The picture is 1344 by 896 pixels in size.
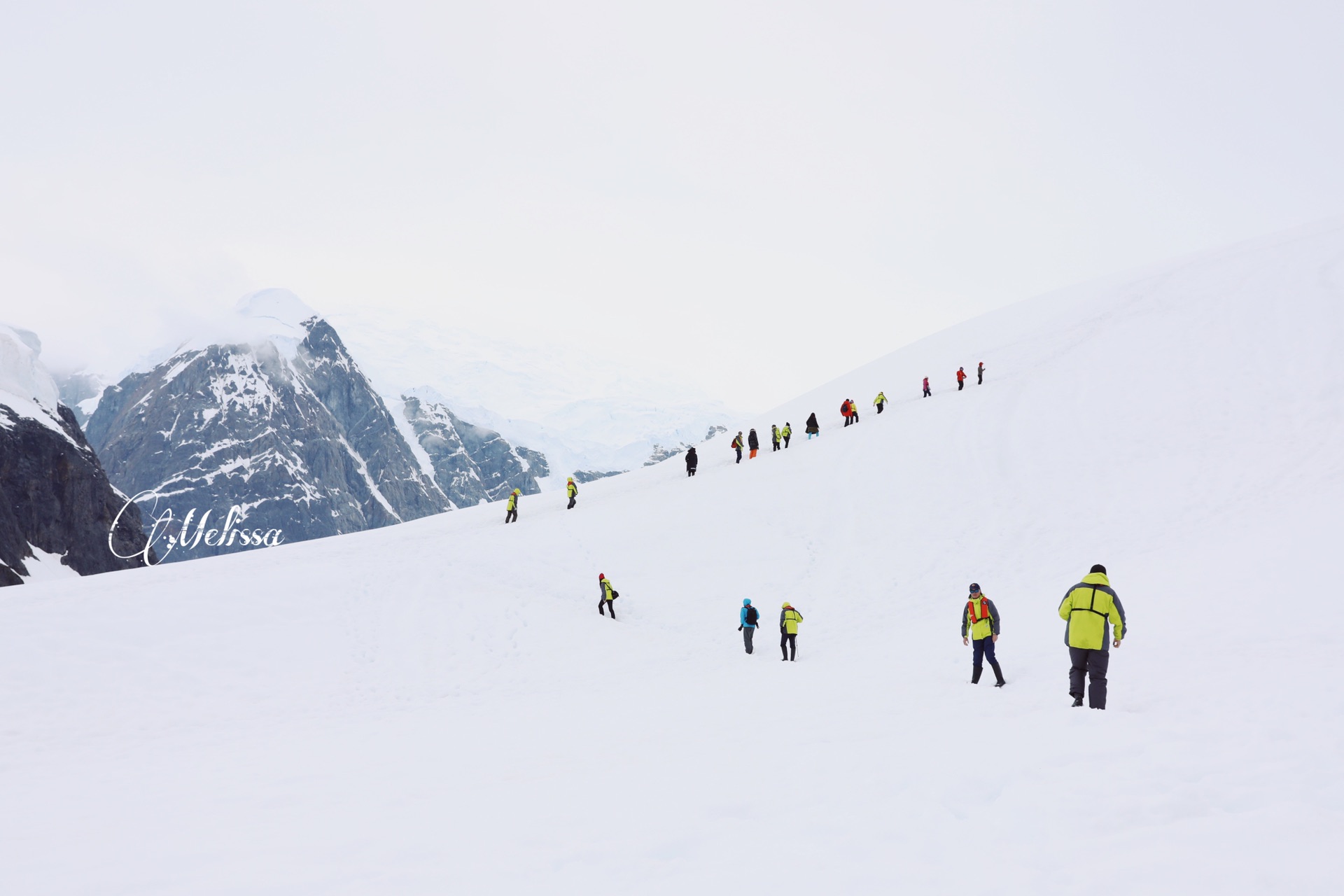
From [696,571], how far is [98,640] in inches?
643

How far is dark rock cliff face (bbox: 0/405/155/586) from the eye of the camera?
67.0m

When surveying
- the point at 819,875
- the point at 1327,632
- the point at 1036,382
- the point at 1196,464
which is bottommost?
the point at 819,875

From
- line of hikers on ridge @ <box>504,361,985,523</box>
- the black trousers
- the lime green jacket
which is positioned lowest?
the black trousers

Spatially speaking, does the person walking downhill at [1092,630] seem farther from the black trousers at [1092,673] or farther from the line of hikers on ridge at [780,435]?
the line of hikers on ridge at [780,435]

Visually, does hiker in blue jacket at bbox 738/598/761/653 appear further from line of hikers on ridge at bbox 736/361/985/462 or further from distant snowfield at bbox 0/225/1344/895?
line of hikers on ridge at bbox 736/361/985/462

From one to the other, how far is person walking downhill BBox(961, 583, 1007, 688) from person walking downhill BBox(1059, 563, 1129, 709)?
211 cm

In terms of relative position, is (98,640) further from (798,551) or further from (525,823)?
(798,551)

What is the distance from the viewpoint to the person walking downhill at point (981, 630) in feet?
37.7

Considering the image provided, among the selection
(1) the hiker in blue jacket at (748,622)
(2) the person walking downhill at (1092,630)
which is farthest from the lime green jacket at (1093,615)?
(1) the hiker in blue jacket at (748,622)

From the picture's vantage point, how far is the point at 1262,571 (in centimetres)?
1518

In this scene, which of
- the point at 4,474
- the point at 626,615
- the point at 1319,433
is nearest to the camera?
the point at 626,615

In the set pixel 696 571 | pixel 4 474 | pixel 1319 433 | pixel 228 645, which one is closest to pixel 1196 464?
pixel 1319 433

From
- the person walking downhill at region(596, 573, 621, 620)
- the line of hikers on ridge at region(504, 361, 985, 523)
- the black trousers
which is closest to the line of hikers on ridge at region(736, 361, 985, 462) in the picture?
the line of hikers on ridge at region(504, 361, 985, 523)

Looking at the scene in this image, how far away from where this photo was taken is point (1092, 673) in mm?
8922
